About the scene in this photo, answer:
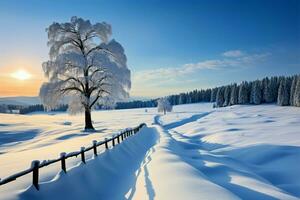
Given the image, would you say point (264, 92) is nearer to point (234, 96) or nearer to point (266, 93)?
point (266, 93)

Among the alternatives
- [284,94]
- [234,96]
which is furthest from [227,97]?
[284,94]

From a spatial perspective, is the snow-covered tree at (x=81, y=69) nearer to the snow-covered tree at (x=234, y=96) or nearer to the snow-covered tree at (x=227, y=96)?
the snow-covered tree at (x=234, y=96)

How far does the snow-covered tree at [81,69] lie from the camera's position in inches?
1048

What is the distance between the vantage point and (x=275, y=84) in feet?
342

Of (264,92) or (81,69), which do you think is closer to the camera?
(81,69)

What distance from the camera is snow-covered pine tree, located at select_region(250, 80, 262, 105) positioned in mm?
104812

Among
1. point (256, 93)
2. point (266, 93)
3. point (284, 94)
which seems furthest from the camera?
point (256, 93)

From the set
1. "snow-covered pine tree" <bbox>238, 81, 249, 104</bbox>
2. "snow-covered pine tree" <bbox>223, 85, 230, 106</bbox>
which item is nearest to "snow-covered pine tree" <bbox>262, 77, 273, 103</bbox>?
"snow-covered pine tree" <bbox>238, 81, 249, 104</bbox>

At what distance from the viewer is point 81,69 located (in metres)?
26.8

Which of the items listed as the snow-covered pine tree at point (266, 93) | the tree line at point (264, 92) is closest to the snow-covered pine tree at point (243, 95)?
the tree line at point (264, 92)

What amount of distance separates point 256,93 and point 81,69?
295 feet

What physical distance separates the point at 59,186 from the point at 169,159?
6.23 m

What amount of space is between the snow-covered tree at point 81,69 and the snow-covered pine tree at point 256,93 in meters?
86.2

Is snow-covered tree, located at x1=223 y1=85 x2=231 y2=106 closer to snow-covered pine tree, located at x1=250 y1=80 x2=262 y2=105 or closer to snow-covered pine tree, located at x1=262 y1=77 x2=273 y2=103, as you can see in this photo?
snow-covered pine tree, located at x1=250 y1=80 x2=262 y2=105
